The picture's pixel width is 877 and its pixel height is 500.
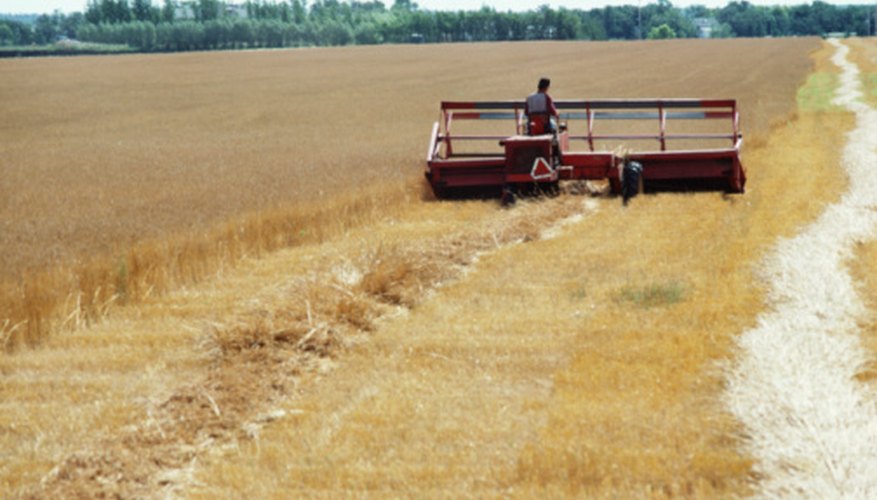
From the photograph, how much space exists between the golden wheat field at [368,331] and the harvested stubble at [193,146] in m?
0.09

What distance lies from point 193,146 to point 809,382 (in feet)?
71.1

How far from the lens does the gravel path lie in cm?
629

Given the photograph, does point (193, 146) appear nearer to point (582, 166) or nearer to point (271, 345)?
point (582, 166)

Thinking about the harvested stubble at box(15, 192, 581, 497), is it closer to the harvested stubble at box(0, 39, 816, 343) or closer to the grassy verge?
the harvested stubble at box(0, 39, 816, 343)

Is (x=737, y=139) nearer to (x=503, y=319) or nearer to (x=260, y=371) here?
(x=503, y=319)

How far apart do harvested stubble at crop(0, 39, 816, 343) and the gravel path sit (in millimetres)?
5808

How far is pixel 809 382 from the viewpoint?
7.79 metres

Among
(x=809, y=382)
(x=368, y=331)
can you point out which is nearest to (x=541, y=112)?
(x=368, y=331)

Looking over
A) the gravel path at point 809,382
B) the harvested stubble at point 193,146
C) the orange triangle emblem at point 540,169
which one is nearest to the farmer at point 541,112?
the orange triangle emblem at point 540,169

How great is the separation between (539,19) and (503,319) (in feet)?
617

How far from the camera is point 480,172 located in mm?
17219

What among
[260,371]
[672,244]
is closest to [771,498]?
[260,371]

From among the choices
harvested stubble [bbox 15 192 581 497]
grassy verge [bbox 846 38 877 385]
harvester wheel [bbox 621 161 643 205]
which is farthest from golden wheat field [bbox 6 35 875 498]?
harvester wheel [bbox 621 161 643 205]

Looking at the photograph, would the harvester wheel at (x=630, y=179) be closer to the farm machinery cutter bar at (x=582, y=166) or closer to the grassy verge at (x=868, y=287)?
the farm machinery cutter bar at (x=582, y=166)
